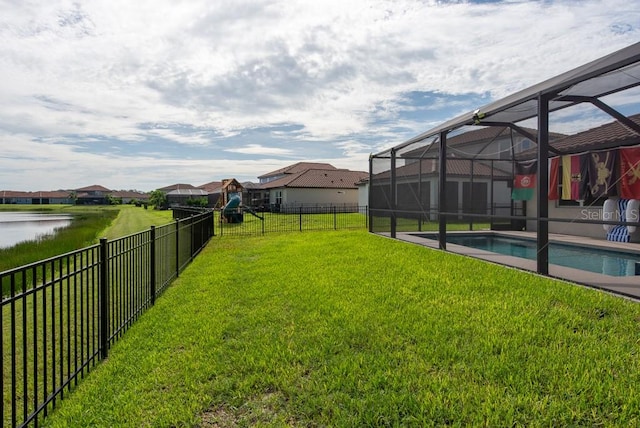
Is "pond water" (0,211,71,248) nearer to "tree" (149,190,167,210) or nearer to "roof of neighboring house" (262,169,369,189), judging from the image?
"tree" (149,190,167,210)

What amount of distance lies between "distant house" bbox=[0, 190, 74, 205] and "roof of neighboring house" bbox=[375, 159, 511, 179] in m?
113

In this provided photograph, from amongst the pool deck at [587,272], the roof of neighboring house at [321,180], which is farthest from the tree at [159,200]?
the pool deck at [587,272]

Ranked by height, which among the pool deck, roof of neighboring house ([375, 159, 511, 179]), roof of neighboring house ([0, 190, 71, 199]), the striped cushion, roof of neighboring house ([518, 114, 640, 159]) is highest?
roof of neighboring house ([0, 190, 71, 199])

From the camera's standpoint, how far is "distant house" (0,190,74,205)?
101 meters

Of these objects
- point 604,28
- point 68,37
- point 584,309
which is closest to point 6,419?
point 584,309

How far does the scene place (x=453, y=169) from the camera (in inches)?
523

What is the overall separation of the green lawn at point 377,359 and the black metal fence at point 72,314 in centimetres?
18

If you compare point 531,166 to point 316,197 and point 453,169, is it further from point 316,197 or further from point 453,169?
point 316,197

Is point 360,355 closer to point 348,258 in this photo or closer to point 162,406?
point 162,406

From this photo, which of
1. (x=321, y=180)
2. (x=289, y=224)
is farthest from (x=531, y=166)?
(x=321, y=180)

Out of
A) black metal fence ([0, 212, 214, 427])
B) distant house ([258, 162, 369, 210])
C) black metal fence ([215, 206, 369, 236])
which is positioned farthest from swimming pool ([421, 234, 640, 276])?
distant house ([258, 162, 369, 210])

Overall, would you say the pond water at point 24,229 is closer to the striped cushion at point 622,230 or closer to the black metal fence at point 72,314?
the black metal fence at point 72,314

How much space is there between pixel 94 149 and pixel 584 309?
5530 cm

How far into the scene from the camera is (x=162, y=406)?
2.64 metres
